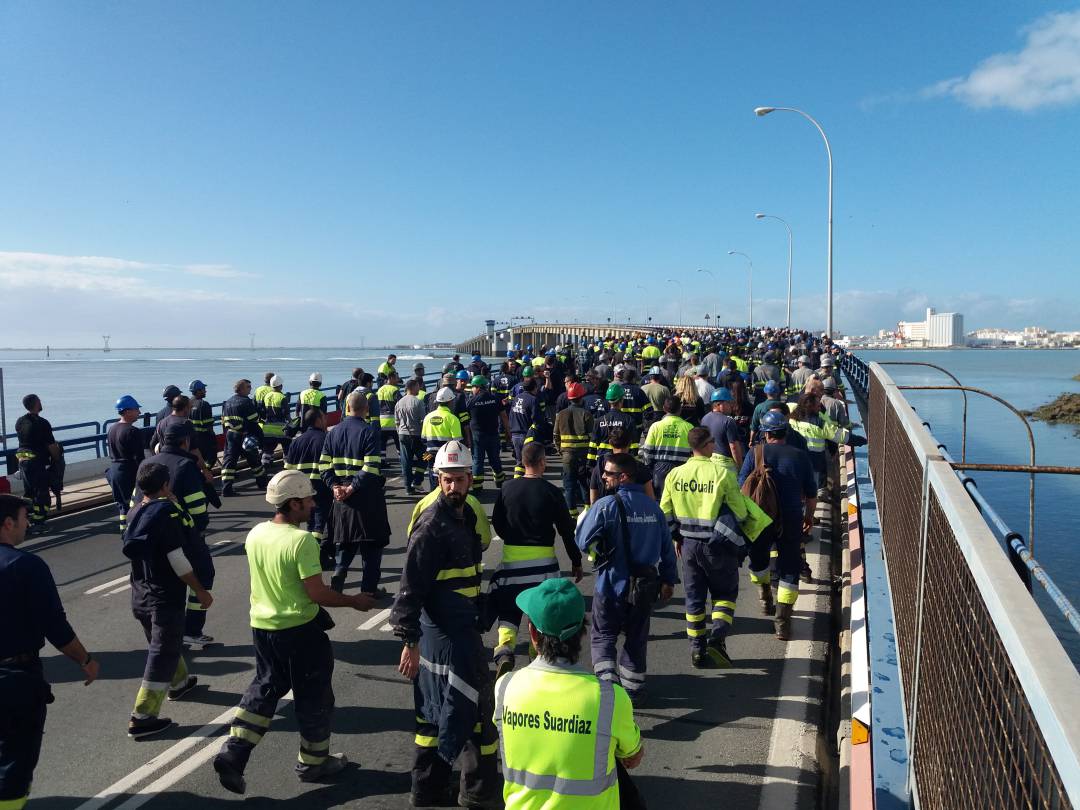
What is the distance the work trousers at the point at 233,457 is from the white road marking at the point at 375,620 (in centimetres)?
699

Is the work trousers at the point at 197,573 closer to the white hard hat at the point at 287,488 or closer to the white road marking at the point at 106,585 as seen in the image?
the white hard hat at the point at 287,488

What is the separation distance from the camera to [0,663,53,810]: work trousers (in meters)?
3.95

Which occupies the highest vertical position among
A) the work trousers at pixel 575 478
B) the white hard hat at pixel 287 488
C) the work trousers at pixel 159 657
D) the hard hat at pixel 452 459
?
the hard hat at pixel 452 459

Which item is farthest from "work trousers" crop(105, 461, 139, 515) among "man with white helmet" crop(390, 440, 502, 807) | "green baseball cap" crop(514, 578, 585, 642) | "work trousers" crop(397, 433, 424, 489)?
"green baseball cap" crop(514, 578, 585, 642)

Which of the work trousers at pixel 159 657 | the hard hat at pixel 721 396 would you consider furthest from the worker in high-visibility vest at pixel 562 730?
the hard hat at pixel 721 396

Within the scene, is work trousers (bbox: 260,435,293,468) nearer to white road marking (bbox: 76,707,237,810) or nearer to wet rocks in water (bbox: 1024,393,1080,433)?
white road marking (bbox: 76,707,237,810)

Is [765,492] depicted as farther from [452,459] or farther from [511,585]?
[452,459]

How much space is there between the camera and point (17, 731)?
157 inches

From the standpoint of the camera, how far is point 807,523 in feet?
24.4

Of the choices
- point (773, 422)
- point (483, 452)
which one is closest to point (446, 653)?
point (773, 422)

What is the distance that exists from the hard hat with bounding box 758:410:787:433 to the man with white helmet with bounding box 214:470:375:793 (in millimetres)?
4201

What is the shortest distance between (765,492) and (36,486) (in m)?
10.6

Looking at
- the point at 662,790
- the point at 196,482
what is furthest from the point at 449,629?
the point at 196,482

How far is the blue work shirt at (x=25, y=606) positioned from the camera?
409 centimetres
